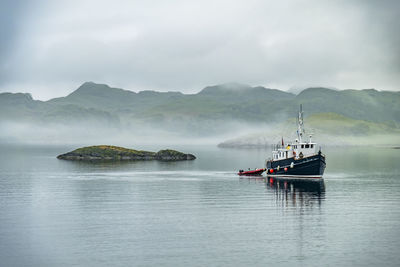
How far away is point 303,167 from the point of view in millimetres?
116750

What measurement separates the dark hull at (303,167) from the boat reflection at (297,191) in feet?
12.0

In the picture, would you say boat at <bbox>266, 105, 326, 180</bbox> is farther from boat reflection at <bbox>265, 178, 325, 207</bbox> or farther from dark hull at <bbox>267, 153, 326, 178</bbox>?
boat reflection at <bbox>265, 178, 325, 207</bbox>

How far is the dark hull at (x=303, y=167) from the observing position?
4547 inches

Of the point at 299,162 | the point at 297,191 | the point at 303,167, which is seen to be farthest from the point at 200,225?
the point at 299,162

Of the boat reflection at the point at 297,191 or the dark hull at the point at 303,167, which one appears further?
the dark hull at the point at 303,167

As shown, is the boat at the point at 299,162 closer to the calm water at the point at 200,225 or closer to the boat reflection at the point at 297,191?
the boat reflection at the point at 297,191

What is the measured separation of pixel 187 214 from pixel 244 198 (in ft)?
56.7

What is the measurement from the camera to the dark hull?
116m

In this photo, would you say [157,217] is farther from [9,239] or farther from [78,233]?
[9,239]

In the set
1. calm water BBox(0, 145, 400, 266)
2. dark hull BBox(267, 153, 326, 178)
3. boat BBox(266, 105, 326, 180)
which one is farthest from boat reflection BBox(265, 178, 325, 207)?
boat BBox(266, 105, 326, 180)

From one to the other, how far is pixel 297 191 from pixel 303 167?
2386cm

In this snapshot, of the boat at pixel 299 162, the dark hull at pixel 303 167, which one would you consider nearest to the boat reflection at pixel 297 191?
the dark hull at pixel 303 167

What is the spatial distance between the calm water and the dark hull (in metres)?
11.2

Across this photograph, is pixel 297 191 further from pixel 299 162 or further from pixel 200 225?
pixel 200 225
